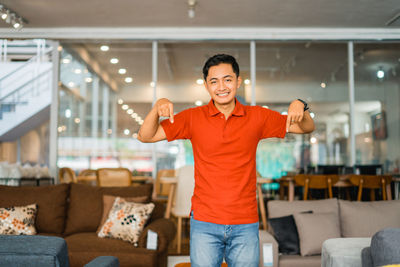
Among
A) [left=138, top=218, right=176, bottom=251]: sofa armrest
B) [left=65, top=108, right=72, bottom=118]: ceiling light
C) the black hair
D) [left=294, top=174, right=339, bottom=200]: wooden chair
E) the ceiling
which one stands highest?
the ceiling

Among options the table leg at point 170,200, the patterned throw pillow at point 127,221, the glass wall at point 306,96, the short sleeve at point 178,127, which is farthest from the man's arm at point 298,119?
the glass wall at point 306,96

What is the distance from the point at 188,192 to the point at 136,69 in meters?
2.66

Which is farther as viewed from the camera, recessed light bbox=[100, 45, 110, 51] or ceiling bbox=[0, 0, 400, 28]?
recessed light bbox=[100, 45, 110, 51]

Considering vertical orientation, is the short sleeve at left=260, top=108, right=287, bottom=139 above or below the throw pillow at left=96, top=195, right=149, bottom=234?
above

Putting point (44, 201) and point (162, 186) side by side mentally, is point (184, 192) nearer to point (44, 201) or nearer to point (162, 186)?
point (162, 186)

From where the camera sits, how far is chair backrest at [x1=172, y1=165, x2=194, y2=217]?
15.3ft

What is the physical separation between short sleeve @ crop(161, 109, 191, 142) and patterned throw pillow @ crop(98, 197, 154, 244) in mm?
2032

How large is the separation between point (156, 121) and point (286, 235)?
2.08 metres

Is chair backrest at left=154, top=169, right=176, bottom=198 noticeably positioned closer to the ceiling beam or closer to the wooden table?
the wooden table

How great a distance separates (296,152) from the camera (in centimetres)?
686

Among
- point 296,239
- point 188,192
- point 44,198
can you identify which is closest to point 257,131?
point 296,239

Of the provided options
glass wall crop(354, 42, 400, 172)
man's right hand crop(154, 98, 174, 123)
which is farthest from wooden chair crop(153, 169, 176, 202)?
man's right hand crop(154, 98, 174, 123)

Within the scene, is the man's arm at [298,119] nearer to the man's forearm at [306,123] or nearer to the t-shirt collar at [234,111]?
the man's forearm at [306,123]

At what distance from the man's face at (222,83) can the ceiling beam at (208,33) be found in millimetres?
4618
